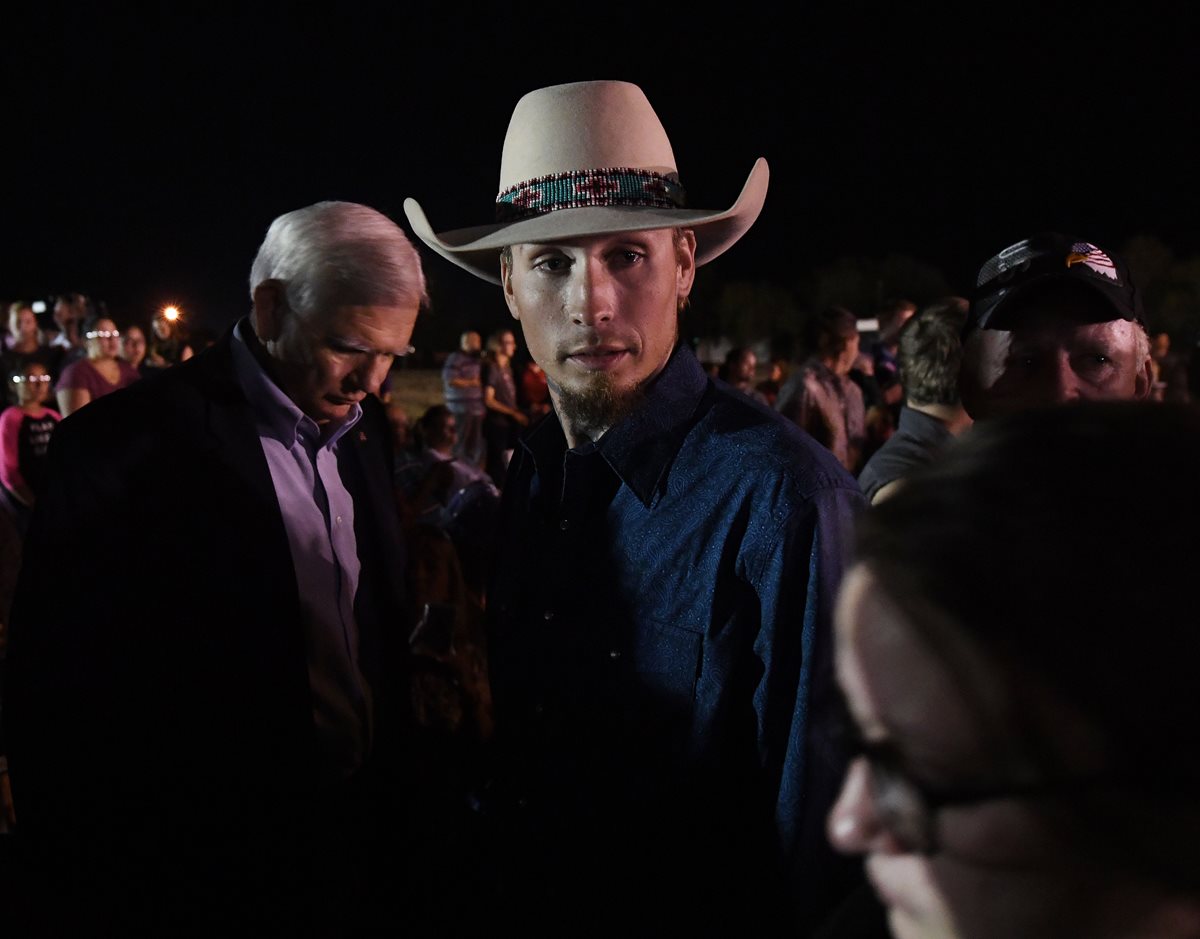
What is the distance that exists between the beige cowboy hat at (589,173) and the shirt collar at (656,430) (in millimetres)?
320

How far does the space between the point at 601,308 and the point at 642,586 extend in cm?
58

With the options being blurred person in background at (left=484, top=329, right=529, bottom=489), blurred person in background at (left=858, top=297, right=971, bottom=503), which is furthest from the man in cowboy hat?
blurred person in background at (left=484, top=329, right=529, bottom=489)

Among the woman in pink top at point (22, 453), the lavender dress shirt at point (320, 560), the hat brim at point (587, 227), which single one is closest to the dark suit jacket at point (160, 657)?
the lavender dress shirt at point (320, 560)

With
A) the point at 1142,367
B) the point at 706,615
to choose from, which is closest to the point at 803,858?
the point at 706,615

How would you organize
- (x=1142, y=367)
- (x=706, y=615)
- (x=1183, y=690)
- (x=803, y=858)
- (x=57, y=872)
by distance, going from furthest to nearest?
1. (x=57, y=872)
2. (x=1142, y=367)
3. (x=706, y=615)
4. (x=803, y=858)
5. (x=1183, y=690)

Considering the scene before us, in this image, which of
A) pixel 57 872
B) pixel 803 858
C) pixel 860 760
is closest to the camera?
pixel 860 760

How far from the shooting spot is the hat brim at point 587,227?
1841 millimetres

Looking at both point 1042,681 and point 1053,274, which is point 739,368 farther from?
point 1042,681

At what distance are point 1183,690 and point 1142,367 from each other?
5.55 feet

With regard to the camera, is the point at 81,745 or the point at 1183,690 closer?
the point at 1183,690

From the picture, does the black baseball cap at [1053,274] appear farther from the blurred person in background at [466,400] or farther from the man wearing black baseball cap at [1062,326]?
the blurred person in background at [466,400]

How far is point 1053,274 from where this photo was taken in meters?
1.86

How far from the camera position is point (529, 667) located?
6.16 feet

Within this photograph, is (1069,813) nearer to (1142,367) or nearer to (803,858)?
(803,858)
